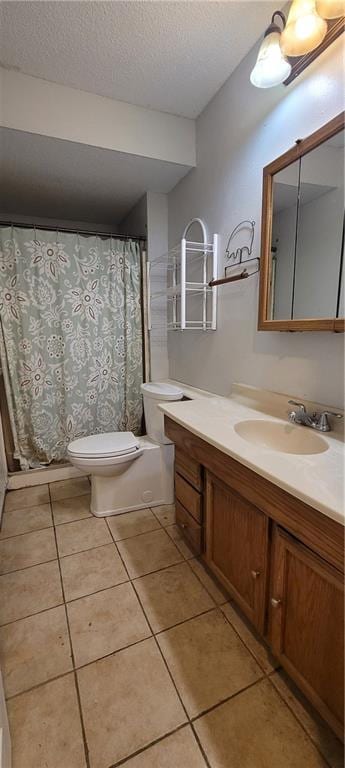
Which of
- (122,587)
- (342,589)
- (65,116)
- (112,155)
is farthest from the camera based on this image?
(112,155)

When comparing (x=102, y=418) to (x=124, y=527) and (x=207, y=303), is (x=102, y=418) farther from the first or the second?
(x=207, y=303)


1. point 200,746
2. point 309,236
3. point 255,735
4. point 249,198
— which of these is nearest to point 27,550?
point 200,746

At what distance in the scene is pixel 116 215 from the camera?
2.78 m

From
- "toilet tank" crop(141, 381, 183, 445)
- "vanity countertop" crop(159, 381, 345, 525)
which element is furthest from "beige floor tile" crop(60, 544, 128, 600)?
"vanity countertop" crop(159, 381, 345, 525)

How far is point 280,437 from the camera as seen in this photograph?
4.08 feet

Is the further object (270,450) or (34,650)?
(34,650)

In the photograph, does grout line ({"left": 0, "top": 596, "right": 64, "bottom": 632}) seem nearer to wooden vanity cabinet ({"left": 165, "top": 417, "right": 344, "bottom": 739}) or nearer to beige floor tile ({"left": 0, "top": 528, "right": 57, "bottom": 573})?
beige floor tile ({"left": 0, "top": 528, "right": 57, "bottom": 573})

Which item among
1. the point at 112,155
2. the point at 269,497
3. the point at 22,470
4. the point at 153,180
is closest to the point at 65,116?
the point at 112,155

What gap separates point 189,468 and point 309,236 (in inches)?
42.4

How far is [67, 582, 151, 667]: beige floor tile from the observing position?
3.69ft

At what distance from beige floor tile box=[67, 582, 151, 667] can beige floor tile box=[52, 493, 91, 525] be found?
62cm

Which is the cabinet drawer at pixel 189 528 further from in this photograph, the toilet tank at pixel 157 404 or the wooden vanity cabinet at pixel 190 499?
the toilet tank at pixel 157 404

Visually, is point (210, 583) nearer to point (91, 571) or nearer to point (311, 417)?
point (91, 571)

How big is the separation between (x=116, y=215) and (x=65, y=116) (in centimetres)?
115
